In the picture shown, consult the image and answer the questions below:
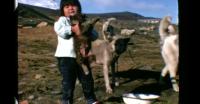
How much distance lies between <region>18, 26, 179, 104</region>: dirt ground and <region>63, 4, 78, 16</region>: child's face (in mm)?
392

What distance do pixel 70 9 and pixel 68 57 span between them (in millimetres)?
487

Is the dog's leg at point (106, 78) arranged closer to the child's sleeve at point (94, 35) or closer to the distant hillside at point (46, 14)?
the child's sleeve at point (94, 35)

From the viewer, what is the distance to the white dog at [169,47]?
5898 mm

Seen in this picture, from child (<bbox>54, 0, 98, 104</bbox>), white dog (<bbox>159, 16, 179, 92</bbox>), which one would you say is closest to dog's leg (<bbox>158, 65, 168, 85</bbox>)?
white dog (<bbox>159, 16, 179, 92</bbox>)

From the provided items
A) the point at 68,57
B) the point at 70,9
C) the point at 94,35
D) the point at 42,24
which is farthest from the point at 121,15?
the point at 42,24

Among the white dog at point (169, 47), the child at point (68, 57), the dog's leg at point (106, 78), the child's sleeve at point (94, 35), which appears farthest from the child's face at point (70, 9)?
the white dog at point (169, 47)

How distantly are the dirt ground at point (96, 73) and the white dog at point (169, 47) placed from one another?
104 mm

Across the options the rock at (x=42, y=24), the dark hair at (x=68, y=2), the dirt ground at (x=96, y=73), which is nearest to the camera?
the dark hair at (x=68, y=2)

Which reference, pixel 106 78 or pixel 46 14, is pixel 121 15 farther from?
pixel 46 14

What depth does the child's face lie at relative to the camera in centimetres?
586

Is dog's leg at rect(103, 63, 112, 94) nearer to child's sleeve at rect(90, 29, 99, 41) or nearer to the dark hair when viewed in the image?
child's sleeve at rect(90, 29, 99, 41)
